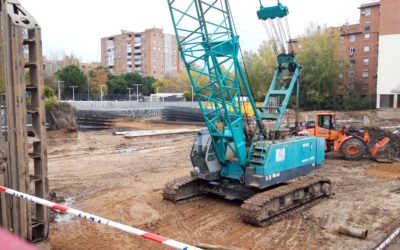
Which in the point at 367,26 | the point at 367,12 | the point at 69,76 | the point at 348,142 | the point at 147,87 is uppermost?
the point at 367,12

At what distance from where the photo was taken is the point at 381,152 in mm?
16172

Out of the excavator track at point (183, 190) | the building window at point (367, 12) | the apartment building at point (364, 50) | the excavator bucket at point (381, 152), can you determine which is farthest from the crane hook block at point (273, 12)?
the building window at point (367, 12)

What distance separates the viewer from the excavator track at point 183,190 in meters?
9.68

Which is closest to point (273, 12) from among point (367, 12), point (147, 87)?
point (367, 12)

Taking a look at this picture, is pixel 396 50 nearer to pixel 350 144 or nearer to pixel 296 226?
pixel 350 144

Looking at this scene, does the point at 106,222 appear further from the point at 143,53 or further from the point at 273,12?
the point at 143,53

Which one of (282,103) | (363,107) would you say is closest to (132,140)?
(282,103)

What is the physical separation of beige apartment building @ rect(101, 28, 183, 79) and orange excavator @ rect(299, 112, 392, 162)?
333ft

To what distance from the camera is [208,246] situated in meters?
6.78

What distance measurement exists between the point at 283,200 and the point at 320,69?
46453 mm

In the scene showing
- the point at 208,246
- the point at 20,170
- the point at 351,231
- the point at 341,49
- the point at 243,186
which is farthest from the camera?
the point at 341,49

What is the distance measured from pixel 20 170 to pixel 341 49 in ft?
181

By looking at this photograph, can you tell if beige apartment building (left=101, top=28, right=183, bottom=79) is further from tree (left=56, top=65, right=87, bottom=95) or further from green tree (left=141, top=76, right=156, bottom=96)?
tree (left=56, top=65, right=87, bottom=95)

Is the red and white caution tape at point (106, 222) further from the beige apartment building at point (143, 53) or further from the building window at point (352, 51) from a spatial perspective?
the beige apartment building at point (143, 53)
